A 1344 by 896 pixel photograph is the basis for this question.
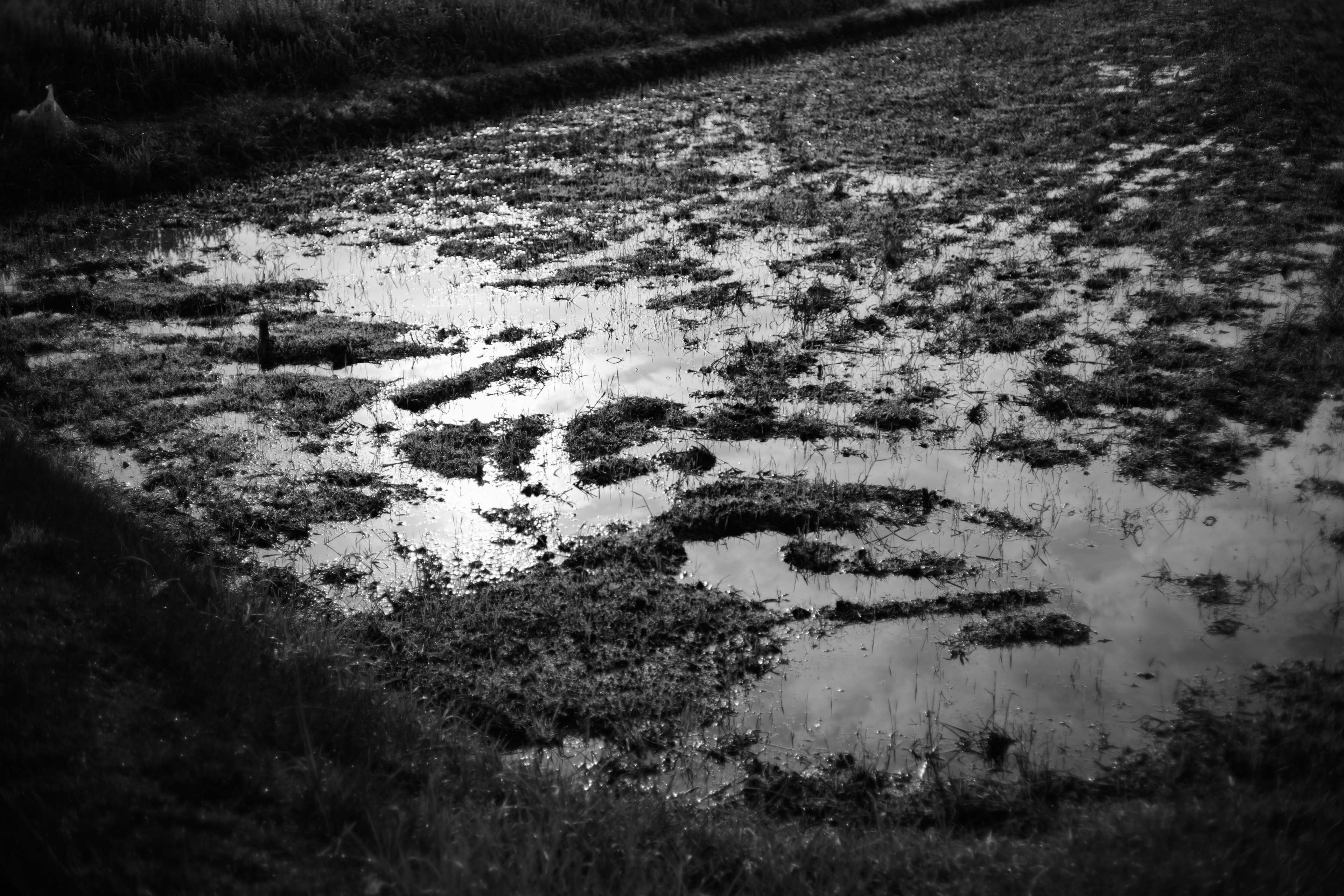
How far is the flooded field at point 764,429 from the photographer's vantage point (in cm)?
331

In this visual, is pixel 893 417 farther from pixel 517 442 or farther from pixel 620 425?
pixel 517 442

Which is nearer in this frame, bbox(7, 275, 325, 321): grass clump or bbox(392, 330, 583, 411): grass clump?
bbox(392, 330, 583, 411): grass clump

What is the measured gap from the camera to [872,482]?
430 centimetres

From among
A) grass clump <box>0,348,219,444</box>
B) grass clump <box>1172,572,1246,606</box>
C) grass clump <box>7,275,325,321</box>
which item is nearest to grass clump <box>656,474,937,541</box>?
grass clump <box>1172,572,1246,606</box>

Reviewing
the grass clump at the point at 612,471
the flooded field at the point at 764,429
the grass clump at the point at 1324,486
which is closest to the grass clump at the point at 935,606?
the flooded field at the point at 764,429

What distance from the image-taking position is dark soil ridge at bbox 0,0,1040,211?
25.4 ft

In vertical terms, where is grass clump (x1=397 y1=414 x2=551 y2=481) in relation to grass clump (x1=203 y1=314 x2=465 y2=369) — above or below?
below

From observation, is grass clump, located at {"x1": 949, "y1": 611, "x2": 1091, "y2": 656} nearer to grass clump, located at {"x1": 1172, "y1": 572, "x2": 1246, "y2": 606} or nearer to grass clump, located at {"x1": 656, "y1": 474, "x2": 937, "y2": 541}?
grass clump, located at {"x1": 1172, "y1": 572, "x2": 1246, "y2": 606}

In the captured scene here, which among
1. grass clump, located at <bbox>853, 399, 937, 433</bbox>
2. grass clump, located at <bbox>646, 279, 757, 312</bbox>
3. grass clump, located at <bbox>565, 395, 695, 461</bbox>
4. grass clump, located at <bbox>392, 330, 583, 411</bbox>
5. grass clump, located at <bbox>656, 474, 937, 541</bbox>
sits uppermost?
grass clump, located at <bbox>646, 279, 757, 312</bbox>

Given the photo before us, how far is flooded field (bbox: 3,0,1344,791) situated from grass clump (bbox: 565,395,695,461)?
0.02m

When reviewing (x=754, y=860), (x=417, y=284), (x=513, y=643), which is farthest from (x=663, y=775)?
(x=417, y=284)

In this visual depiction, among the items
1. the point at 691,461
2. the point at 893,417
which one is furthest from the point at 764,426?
the point at 893,417

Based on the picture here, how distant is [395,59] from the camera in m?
10.7

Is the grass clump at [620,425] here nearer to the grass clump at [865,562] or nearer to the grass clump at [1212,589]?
the grass clump at [865,562]
